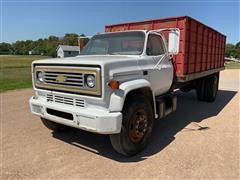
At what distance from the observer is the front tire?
4.00 metres

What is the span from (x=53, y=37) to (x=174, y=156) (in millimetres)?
144662

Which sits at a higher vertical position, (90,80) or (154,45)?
(154,45)

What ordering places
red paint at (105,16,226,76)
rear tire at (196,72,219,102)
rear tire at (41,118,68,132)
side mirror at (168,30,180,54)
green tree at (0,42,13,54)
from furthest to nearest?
green tree at (0,42,13,54), rear tire at (196,72,219,102), red paint at (105,16,226,76), rear tire at (41,118,68,132), side mirror at (168,30,180,54)

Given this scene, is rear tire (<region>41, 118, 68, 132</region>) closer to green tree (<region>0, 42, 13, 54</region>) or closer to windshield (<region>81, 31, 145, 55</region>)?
windshield (<region>81, 31, 145, 55</region>)

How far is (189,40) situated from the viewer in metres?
6.00

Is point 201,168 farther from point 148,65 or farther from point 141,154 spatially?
point 148,65

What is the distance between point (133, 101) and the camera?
4.14m

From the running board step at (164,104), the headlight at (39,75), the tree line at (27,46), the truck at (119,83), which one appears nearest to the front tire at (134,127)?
the truck at (119,83)

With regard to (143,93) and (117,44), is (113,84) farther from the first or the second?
(117,44)

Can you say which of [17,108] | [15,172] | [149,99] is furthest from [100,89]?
[17,108]

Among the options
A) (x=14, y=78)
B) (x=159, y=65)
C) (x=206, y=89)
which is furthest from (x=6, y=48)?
(x=159, y=65)

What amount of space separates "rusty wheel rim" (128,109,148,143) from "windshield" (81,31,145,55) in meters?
1.26

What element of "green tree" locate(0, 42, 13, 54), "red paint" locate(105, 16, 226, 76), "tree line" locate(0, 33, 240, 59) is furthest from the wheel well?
"green tree" locate(0, 42, 13, 54)

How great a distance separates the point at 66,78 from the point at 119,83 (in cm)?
91
